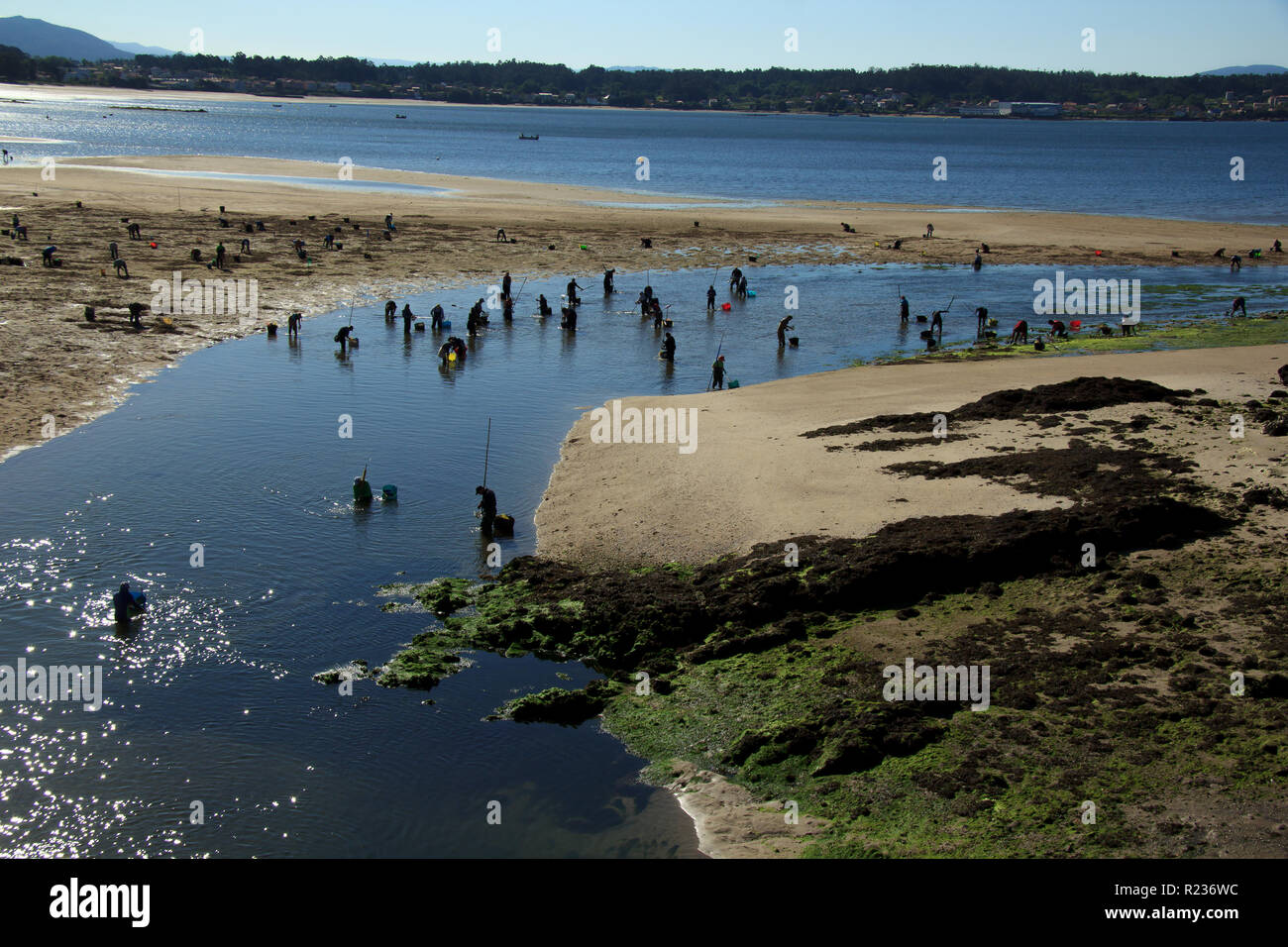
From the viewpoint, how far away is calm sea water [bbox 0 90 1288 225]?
97125 millimetres

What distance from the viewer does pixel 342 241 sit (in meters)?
54.7

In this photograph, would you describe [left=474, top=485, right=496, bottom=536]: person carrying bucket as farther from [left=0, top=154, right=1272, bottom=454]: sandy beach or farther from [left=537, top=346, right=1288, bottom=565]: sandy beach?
[left=0, top=154, right=1272, bottom=454]: sandy beach

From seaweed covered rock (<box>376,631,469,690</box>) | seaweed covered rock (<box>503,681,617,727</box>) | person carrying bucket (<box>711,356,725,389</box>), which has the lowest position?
seaweed covered rock (<box>503,681,617,727</box>)

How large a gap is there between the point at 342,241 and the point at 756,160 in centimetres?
10115

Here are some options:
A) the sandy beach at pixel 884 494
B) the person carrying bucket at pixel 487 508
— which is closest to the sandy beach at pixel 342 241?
the person carrying bucket at pixel 487 508

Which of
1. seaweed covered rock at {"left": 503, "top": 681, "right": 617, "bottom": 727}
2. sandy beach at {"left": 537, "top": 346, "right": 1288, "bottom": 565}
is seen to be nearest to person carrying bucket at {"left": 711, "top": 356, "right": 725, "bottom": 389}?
sandy beach at {"left": 537, "top": 346, "right": 1288, "bottom": 565}

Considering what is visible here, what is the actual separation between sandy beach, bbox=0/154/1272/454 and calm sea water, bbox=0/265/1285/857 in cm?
298

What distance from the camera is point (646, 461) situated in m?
24.2

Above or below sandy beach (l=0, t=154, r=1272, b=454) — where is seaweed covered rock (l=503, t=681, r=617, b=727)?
below

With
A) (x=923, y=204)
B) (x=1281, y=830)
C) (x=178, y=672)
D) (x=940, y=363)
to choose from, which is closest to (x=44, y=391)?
(x=178, y=672)

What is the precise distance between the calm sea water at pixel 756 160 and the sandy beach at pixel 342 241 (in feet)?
40.8

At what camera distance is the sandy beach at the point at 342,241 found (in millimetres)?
33125
